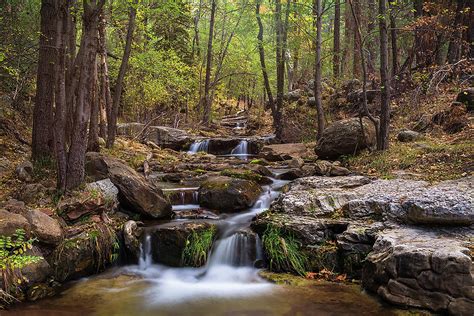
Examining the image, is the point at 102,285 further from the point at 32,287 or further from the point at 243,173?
the point at 243,173

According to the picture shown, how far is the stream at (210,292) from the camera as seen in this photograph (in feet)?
18.9

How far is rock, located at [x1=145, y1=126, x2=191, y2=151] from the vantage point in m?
19.9

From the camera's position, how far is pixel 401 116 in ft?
51.6

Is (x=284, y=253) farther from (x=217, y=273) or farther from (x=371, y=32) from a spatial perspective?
(x=371, y=32)

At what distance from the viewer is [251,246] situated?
301 inches

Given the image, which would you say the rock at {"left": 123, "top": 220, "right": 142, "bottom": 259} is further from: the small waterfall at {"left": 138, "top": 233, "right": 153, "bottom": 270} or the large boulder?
the large boulder

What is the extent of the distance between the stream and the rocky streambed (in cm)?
2

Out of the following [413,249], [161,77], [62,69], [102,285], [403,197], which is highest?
[161,77]

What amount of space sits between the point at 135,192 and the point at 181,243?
1836mm

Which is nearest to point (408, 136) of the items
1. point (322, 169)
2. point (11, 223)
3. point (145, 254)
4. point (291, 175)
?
point (322, 169)

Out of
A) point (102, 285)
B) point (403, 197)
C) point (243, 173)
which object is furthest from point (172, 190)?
point (403, 197)

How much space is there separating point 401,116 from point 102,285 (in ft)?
43.8

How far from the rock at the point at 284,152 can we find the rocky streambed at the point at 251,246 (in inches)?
231

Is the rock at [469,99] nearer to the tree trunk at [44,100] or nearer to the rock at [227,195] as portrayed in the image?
the rock at [227,195]
